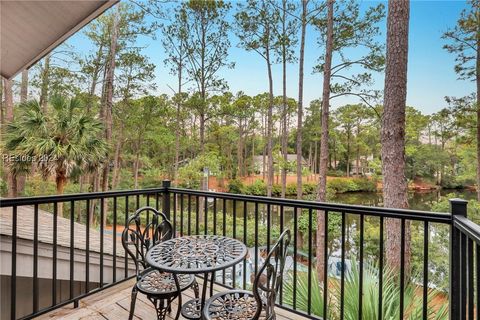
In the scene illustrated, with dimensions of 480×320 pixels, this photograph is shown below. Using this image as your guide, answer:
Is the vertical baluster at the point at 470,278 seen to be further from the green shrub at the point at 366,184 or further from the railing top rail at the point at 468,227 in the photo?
the green shrub at the point at 366,184

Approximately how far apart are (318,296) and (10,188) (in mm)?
10935

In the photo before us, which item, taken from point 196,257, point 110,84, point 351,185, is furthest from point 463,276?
point 351,185

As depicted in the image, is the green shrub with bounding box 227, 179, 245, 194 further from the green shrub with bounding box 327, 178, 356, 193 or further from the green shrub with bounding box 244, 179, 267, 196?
the green shrub with bounding box 327, 178, 356, 193

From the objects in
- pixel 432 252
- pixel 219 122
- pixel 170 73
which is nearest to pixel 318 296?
pixel 432 252

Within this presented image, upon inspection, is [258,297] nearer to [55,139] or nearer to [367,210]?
[367,210]

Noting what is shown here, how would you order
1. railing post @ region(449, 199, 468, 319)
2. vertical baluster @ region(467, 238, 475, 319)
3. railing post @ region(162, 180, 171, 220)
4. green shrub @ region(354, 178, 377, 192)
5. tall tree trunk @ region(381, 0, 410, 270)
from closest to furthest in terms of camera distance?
vertical baluster @ region(467, 238, 475, 319) < railing post @ region(449, 199, 468, 319) < railing post @ region(162, 180, 171, 220) < tall tree trunk @ region(381, 0, 410, 270) < green shrub @ region(354, 178, 377, 192)

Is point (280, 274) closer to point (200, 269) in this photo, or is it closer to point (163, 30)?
point (200, 269)

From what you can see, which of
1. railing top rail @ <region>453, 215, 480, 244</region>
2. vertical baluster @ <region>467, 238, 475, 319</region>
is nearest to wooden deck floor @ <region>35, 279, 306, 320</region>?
vertical baluster @ <region>467, 238, 475, 319</region>

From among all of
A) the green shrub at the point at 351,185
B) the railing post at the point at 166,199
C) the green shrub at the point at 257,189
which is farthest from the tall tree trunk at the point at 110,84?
the green shrub at the point at 351,185

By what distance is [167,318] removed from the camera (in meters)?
2.09

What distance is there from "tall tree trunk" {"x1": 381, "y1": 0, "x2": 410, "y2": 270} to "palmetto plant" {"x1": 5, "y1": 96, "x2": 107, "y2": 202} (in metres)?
7.44

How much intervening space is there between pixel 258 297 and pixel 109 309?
1.63 m

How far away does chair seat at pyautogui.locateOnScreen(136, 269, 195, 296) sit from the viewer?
1.70 metres

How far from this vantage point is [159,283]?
5.97 ft
